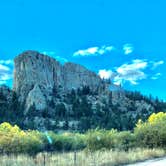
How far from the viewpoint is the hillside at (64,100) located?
10979cm

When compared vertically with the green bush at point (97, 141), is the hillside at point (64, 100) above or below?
above

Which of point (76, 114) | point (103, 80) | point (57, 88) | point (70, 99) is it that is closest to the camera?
point (76, 114)

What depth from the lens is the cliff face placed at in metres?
136

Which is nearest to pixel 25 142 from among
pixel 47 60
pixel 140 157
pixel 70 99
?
pixel 140 157

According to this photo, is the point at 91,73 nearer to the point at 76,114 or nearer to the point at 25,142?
the point at 76,114

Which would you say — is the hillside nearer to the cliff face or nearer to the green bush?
the cliff face

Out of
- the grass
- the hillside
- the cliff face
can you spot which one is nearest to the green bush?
the grass

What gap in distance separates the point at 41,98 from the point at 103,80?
6660cm

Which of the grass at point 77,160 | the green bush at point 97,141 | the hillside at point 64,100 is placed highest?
the hillside at point 64,100

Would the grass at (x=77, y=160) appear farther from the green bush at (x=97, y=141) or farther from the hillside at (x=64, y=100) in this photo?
the hillside at (x=64, y=100)

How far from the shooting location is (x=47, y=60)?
176250 millimetres

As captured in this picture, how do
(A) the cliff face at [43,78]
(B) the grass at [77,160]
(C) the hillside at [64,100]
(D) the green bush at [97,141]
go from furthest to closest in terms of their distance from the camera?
(A) the cliff face at [43,78] → (C) the hillside at [64,100] → (D) the green bush at [97,141] → (B) the grass at [77,160]

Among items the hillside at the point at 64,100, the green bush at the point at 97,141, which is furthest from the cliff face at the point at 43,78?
the green bush at the point at 97,141

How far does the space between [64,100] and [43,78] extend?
27.0 m
